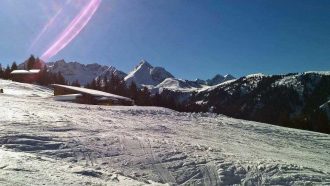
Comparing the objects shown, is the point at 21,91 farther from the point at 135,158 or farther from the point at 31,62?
the point at 31,62

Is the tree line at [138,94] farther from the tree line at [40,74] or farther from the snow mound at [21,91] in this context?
the snow mound at [21,91]

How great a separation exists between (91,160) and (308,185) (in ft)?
20.8

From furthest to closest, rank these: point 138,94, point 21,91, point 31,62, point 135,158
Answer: point 31,62 → point 138,94 → point 21,91 → point 135,158

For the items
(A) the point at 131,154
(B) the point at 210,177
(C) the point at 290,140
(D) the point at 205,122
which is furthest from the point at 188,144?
(D) the point at 205,122

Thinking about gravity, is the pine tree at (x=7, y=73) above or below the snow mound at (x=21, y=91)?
above

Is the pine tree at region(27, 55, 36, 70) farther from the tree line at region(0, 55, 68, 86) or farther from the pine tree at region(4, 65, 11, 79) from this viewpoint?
the pine tree at region(4, 65, 11, 79)

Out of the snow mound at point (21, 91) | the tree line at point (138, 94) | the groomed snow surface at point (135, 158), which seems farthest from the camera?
the tree line at point (138, 94)

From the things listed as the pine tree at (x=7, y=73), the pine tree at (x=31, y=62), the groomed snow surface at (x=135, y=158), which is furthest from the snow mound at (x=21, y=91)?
the pine tree at (x=31, y=62)

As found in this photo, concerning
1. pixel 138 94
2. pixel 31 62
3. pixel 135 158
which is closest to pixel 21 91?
pixel 138 94

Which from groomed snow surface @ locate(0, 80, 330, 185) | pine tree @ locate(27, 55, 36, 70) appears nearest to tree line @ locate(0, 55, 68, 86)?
pine tree @ locate(27, 55, 36, 70)

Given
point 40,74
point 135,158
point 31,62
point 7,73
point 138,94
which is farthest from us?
point 31,62

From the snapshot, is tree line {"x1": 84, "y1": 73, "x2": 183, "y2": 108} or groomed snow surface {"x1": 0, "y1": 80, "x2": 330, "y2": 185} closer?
groomed snow surface {"x1": 0, "y1": 80, "x2": 330, "y2": 185}

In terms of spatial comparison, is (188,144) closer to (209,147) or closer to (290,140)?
(209,147)

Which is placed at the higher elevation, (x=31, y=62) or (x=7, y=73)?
(x=31, y=62)
